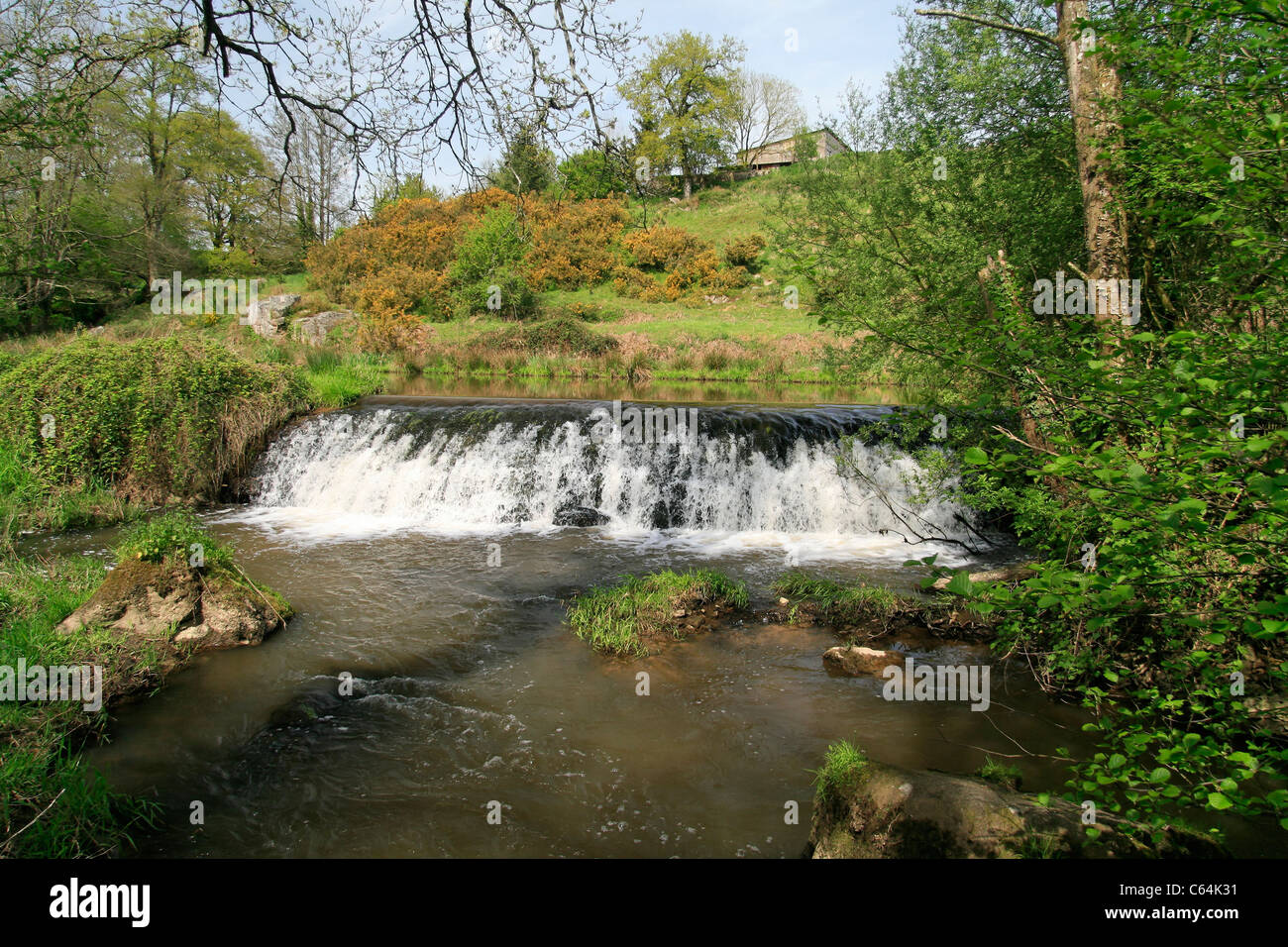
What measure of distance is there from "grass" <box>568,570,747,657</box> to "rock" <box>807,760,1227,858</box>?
282cm

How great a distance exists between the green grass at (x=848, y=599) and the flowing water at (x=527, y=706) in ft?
1.11

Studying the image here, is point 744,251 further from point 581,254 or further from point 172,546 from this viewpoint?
point 172,546

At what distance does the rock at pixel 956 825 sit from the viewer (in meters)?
2.63

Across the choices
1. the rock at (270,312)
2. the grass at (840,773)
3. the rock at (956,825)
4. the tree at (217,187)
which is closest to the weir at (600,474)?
the grass at (840,773)

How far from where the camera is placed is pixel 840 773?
131 inches

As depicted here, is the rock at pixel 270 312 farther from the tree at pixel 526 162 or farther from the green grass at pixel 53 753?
the tree at pixel 526 162

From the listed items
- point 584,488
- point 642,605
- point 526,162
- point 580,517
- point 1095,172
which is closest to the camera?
point 526,162

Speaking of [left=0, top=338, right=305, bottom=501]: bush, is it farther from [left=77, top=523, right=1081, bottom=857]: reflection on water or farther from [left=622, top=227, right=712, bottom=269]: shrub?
[left=622, top=227, right=712, bottom=269]: shrub

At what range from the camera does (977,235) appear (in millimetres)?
6930

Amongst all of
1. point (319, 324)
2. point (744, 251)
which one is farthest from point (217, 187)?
point (744, 251)

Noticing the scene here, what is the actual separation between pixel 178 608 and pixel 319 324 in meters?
24.6

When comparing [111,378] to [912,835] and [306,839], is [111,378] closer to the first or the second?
[306,839]
